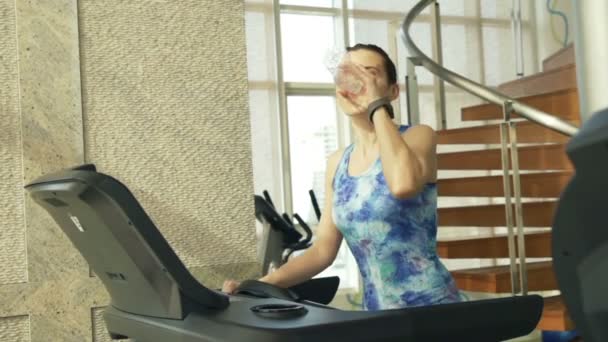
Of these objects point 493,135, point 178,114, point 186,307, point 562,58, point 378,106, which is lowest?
point 186,307

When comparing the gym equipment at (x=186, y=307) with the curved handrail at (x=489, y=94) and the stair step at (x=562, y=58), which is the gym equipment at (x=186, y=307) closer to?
the curved handrail at (x=489, y=94)

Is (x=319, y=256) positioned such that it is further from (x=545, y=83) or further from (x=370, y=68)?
(x=545, y=83)

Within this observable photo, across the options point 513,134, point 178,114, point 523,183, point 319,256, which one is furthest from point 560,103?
point 319,256

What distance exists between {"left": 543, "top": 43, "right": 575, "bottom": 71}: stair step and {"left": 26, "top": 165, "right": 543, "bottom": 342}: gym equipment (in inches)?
157

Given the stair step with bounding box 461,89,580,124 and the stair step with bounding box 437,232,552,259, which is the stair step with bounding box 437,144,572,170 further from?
the stair step with bounding box 437,232,552,259

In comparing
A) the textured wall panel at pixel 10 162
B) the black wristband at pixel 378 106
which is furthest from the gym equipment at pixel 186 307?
the textured wall panel at pixel 10 162

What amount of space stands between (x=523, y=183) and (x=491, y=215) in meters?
0.29

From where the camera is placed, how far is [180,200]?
2.29 meters

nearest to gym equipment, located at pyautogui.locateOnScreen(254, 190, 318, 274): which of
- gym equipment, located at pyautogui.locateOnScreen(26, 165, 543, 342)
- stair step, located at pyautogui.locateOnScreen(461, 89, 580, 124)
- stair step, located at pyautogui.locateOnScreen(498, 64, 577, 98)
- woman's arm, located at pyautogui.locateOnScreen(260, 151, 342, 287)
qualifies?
stair step, located at pyautogui.locateOnScreen(461, 89, 580, 124)

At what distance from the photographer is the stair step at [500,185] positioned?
4289 millimetres

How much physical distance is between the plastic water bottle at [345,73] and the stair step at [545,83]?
10.6ft

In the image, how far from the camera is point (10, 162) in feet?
6.92

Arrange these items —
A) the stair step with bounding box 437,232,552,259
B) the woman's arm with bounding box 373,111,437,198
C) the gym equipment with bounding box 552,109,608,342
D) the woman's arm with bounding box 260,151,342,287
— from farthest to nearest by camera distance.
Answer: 1. the stair step with bounding box 437,232,552,259
2. the woman's arm with bounding box 260,151,342,287
3. the woman's arm with bounding box 373,111,437,198
4. the gym equipment with bounding box 552,109,608,342

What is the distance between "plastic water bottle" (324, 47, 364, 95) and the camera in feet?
5.11
